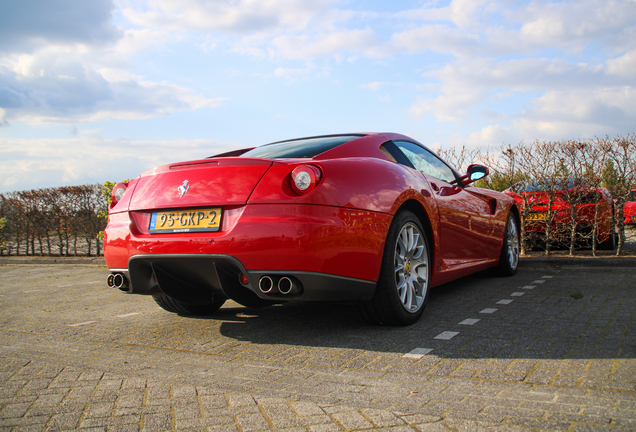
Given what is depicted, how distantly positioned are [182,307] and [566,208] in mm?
6043

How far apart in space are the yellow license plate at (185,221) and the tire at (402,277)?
1147mm

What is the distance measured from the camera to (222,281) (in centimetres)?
316

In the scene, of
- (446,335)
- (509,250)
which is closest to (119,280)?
(446,335)

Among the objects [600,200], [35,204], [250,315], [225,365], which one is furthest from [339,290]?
[35,204]

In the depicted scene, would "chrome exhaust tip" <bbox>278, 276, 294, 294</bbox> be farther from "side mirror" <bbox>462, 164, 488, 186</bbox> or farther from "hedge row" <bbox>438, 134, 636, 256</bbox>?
"hedge row" <bbox>438, 134, 636, 256</bbox>

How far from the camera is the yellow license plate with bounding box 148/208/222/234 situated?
Answer: 10.1ft

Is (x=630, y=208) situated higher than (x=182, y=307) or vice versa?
(x=630, y=208)

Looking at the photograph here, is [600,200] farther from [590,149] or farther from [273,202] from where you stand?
[273,202]

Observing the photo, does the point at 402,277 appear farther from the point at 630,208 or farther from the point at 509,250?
the point at 630,208

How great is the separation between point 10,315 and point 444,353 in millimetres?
4279

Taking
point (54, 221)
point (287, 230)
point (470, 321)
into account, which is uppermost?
point (287, 230)

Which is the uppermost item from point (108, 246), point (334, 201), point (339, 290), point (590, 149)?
point (590, 149)

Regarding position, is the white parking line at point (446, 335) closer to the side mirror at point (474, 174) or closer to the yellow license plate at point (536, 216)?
the side mirror at point (474, 174)

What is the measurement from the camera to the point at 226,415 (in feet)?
7.06
